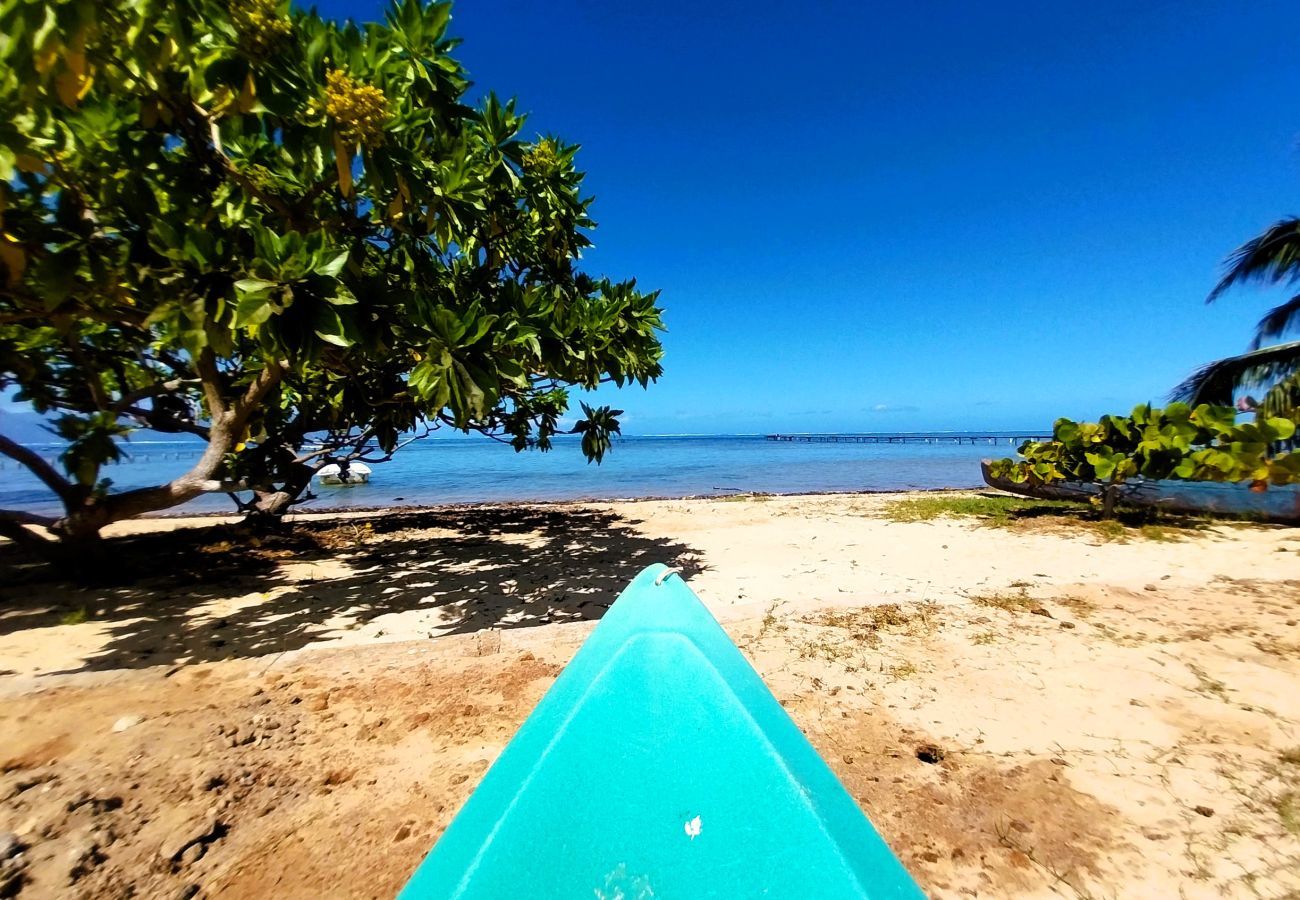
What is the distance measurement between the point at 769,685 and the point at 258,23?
4.08m

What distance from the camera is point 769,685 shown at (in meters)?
2.95

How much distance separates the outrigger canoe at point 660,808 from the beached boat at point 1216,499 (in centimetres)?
995

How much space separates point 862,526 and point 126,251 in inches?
351

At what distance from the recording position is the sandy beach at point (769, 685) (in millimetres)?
1745

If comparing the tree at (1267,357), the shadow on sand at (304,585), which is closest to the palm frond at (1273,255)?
the tree at (1267,357)

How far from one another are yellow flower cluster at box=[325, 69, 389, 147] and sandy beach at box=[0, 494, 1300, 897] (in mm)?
2844

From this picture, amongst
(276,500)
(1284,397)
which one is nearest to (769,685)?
(276,500)

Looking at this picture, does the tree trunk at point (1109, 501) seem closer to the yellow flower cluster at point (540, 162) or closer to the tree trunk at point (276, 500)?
the yellow flower cluster at point (540, 162)

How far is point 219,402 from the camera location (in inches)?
176

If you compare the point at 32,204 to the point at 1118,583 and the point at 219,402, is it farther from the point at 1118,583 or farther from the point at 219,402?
the point at 1118,583

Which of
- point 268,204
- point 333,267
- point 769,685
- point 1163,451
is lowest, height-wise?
point 769,685

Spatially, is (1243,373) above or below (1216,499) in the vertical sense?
above

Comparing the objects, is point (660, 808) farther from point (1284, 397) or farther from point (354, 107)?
point (1284, 397)

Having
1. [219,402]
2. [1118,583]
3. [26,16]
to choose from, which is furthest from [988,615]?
[219,402]
